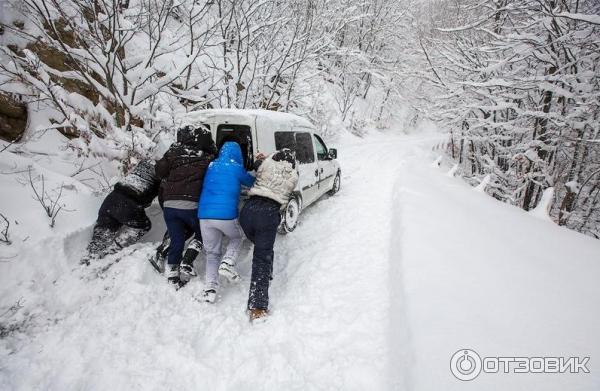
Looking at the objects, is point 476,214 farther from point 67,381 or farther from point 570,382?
point 67,381

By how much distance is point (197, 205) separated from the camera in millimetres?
3244

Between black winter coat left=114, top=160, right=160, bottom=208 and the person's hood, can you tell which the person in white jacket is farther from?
black winter coat left=114, top=160, right=160, bottom=208

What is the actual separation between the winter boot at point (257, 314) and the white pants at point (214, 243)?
0.57 m

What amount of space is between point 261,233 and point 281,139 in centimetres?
169

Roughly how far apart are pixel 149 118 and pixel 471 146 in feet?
37.3

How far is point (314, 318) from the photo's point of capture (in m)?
2.90

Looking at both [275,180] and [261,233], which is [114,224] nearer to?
[261,233]

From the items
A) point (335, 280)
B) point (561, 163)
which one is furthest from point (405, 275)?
point (561, 163)

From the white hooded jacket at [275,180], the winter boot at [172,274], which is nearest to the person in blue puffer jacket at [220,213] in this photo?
the white hooded jacket at [275,180]

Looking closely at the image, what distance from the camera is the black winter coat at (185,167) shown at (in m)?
3.19

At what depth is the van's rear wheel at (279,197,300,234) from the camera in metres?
4.43

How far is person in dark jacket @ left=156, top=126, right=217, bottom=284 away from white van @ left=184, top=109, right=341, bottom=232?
340 mm

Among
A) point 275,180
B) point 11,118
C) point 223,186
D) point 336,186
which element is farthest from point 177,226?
point 336,186

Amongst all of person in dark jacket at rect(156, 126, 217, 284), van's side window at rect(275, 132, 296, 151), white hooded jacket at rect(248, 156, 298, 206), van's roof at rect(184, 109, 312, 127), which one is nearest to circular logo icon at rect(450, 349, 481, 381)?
white hooded jacket at rect(248, 156, 298, 206)
